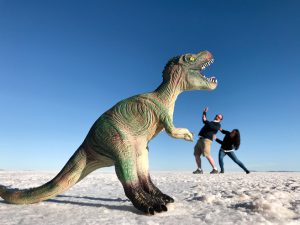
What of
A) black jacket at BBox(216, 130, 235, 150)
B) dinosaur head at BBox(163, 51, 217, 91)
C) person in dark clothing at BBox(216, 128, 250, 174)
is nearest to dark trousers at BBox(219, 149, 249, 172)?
person in dark clothing at BBox(216, 128, 250, 174)

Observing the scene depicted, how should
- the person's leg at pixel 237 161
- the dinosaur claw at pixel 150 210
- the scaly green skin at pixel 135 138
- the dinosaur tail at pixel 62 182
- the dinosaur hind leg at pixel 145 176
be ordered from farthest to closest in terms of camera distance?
1. the person's leg at pixel 237 161
2. the dinosaur tail at pixel 62 182
3. the dinosaur hind leg at pixel 145 176
4. the scaly green skin at pixel 135 138
5. the dinosaur claw at pixel 150 210

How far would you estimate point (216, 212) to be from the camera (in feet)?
11.3

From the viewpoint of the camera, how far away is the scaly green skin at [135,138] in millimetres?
3648

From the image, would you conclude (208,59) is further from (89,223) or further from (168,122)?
(89,223)

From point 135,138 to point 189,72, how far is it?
117 centimetres

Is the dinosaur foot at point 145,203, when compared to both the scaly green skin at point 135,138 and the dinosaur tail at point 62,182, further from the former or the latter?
the dinosaur tail at point 62,182

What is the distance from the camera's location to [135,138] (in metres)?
3.85

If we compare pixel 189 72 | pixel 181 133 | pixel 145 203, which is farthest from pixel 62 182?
pixel 189 72

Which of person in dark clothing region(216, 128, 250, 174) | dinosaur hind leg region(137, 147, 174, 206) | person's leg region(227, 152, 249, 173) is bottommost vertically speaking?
dinosaur hind leg region(137, 147, 174, 206)

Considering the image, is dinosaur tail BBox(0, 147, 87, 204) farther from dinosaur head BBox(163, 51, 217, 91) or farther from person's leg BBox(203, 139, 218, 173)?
person's leg BBox(203, 139, 218, 173)

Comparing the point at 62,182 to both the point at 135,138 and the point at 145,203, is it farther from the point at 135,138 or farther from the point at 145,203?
the point at 145,203

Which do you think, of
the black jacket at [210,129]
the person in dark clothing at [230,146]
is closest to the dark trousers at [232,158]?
the person in dark clothing at [230,146]

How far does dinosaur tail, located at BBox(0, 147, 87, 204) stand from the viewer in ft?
13.5

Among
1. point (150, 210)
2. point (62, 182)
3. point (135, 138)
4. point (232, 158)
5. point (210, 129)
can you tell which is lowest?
point (150, 210)
